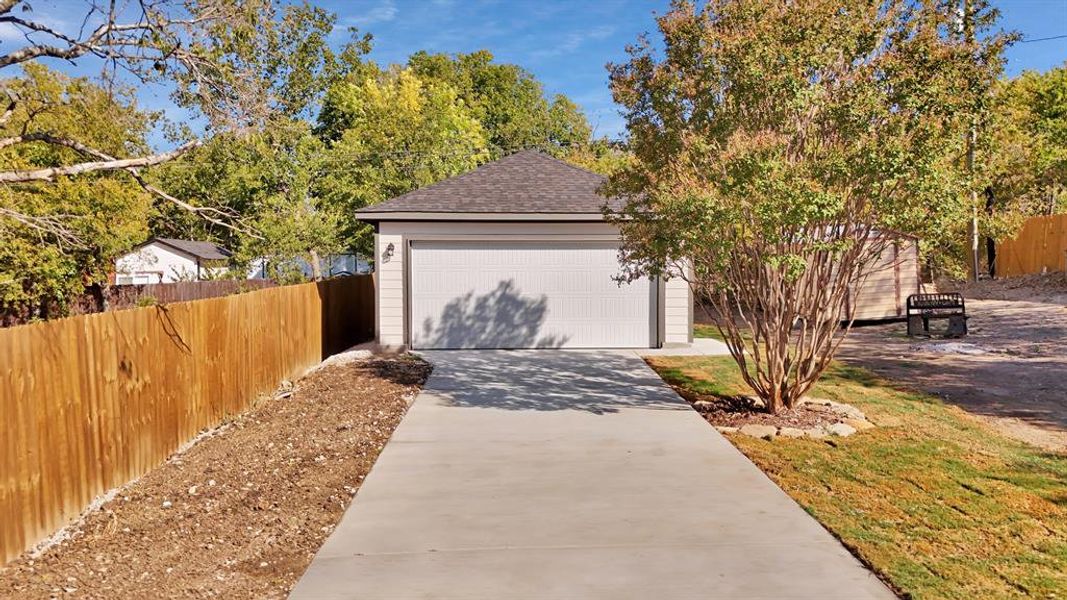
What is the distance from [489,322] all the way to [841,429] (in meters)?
9.01

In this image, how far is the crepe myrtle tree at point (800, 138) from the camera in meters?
7.89

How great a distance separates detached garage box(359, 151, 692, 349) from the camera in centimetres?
1658

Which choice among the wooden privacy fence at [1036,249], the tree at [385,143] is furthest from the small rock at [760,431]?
the wooden privacy fence at [1036,249]

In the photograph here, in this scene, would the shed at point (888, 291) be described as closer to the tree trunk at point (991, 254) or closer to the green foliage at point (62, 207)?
the tree trunk at point (991, 254)

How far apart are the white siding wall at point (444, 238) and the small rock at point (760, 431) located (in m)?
7.67

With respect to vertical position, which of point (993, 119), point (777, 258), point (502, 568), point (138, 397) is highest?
point (993, 119)

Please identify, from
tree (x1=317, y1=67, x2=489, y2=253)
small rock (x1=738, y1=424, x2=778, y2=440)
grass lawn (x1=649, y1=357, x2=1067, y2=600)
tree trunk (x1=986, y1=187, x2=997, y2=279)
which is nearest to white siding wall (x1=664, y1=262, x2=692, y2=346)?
grass lawn (x1=649, y1=357, x2=1067, y2=600)

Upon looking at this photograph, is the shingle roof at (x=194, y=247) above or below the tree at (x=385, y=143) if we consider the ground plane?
below

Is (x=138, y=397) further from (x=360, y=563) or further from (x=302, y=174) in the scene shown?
(x=302, y=174)

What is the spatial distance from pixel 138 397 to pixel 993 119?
937cm

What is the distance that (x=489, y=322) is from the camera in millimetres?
16688

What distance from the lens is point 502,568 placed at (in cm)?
501

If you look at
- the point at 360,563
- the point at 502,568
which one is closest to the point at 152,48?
the point at 360,563

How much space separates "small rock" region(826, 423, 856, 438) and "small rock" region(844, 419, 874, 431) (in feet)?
0.35
